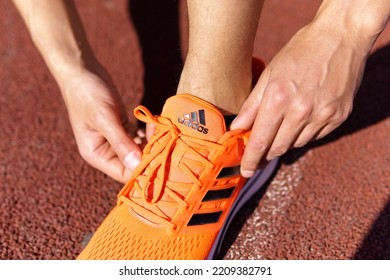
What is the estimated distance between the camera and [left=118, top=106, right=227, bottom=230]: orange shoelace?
1439 mm

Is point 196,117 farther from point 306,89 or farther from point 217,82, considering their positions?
point 306,89

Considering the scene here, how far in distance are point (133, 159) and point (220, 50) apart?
1.18 ft

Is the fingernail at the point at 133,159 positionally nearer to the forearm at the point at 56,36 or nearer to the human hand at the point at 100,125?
the human hand at the point at 100,125

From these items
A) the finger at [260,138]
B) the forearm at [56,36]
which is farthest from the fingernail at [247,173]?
the forearm at [56,36]

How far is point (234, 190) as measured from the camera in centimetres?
156

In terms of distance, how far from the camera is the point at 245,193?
64.9 inches

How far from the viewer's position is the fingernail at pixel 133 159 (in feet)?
5.00

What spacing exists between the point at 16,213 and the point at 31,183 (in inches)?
5.1

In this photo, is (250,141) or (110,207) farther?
(110,207)

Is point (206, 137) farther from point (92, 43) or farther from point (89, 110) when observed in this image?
point (92, 43)

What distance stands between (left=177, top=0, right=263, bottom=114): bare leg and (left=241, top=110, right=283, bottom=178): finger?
0.13m

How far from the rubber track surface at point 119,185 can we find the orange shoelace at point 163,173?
0.77ft
